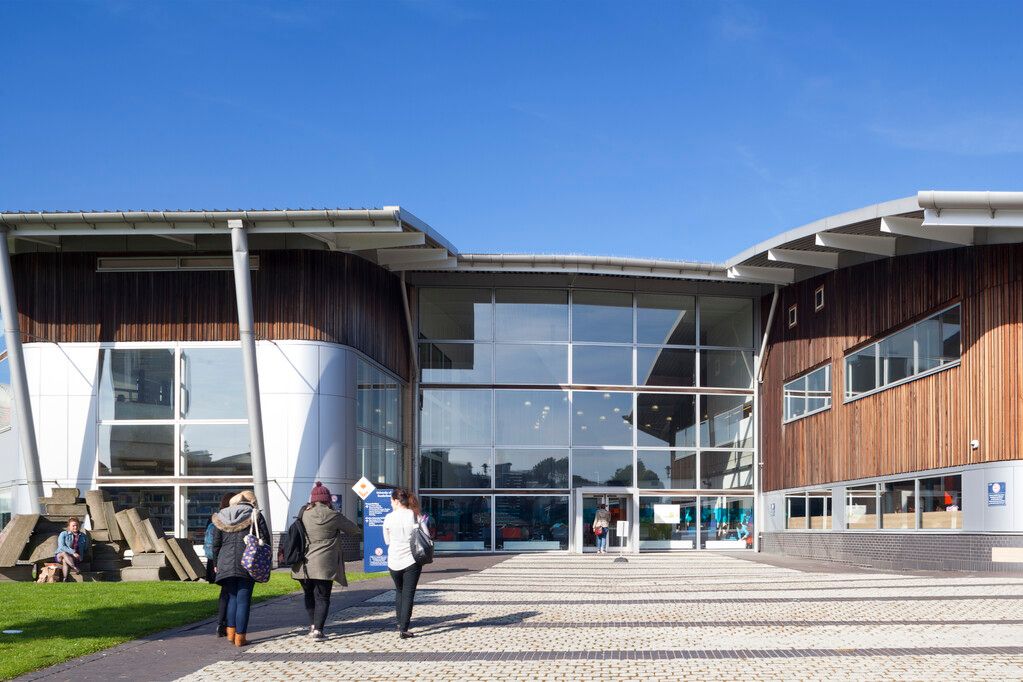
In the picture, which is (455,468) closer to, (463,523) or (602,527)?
(463,523)

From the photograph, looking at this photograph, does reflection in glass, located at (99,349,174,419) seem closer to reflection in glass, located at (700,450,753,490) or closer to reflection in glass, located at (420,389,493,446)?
reflection in glass, located at (420,389,493,446)

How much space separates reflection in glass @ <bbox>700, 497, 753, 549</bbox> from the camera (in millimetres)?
32844

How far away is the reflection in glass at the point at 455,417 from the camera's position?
3228 cm

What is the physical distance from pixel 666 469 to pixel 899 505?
31.2 feet

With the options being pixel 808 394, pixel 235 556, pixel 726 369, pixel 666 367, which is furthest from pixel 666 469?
pixel 235 556

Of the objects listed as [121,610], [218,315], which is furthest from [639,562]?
[121,610]

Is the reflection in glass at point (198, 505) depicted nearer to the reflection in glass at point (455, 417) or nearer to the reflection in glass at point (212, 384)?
the reflection in glass at point (212, 384)

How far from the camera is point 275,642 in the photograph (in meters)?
10.7

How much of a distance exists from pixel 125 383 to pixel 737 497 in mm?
17439

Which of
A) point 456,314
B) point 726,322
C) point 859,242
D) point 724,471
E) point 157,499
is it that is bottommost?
point 157,499

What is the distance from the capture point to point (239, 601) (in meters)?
10.4

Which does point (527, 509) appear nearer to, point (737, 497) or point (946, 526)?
point (737, 497)

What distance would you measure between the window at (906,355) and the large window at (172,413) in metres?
14.1

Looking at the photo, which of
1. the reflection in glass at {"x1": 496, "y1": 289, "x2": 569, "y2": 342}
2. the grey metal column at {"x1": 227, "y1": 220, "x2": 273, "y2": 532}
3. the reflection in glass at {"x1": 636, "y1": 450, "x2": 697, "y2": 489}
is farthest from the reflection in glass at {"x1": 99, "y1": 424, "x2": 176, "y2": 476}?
the reflection in glass at {"x1": 636, "y1": 450, "x2": 697, "y2": 489}
